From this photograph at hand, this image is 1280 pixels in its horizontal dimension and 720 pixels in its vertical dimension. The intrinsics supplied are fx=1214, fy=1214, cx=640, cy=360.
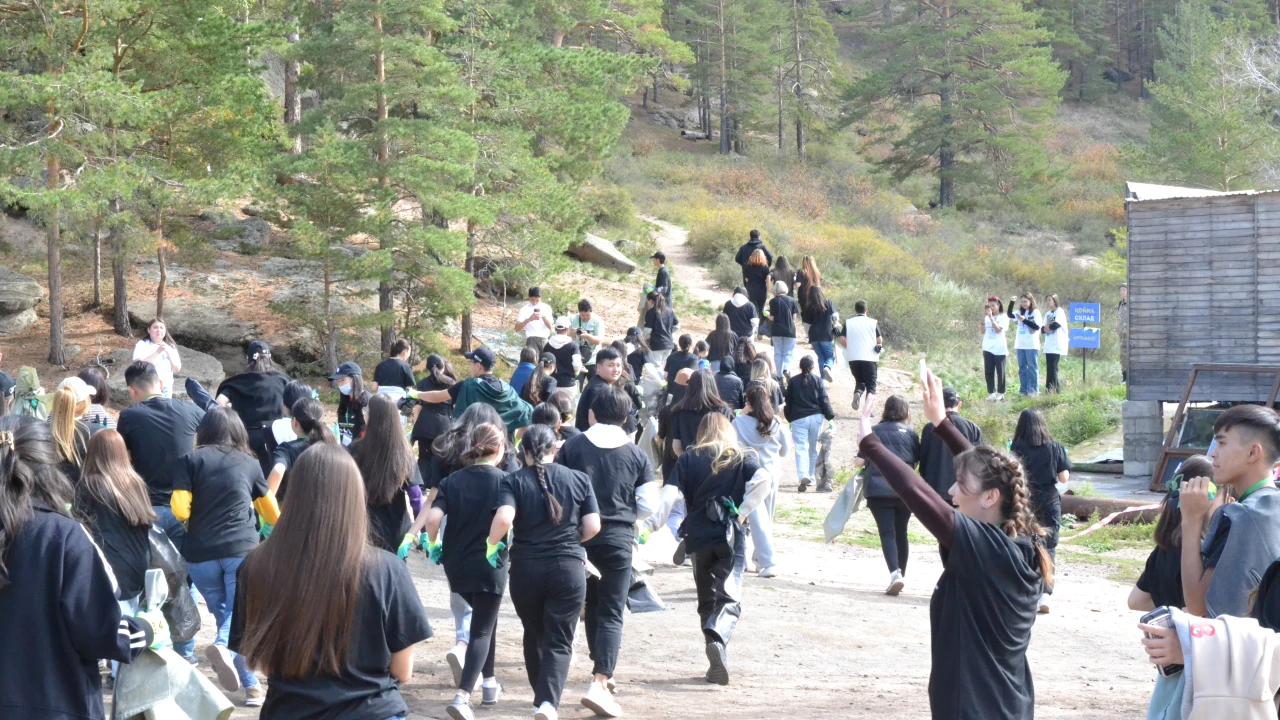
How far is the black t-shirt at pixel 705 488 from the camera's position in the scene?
7.77 meters

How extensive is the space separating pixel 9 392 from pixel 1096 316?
694 inches

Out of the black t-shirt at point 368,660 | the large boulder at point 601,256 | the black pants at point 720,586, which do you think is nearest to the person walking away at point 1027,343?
the large boulder at point 601,256

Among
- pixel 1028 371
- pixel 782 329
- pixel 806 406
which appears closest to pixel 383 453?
pixel 806 406

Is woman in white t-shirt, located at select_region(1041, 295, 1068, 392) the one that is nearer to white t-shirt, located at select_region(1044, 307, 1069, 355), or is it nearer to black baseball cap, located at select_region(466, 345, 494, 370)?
white t-shirt, located at select_region(1044, 307, 1069, 355)

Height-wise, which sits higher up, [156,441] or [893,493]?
[156,441]

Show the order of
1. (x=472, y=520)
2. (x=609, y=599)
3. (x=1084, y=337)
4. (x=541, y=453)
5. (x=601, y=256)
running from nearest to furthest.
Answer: (x=541, y=453), (x=472, y=520), (x=609, y=599), (x=1084, y=337), (x=601, y=256)

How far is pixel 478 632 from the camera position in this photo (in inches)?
264

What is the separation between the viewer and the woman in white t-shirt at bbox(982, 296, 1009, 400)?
20.5 metres

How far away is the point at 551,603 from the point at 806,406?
798 cm

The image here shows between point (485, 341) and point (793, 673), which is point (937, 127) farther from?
point (793, 673)

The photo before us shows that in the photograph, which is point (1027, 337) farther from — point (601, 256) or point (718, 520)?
point (718, 520)

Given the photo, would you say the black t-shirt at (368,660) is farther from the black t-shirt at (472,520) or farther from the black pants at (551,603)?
the black t-shirt at (472,520)

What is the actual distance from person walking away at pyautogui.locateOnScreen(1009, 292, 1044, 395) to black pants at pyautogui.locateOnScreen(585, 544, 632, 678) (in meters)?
14.9

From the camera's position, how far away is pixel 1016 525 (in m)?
4.43
